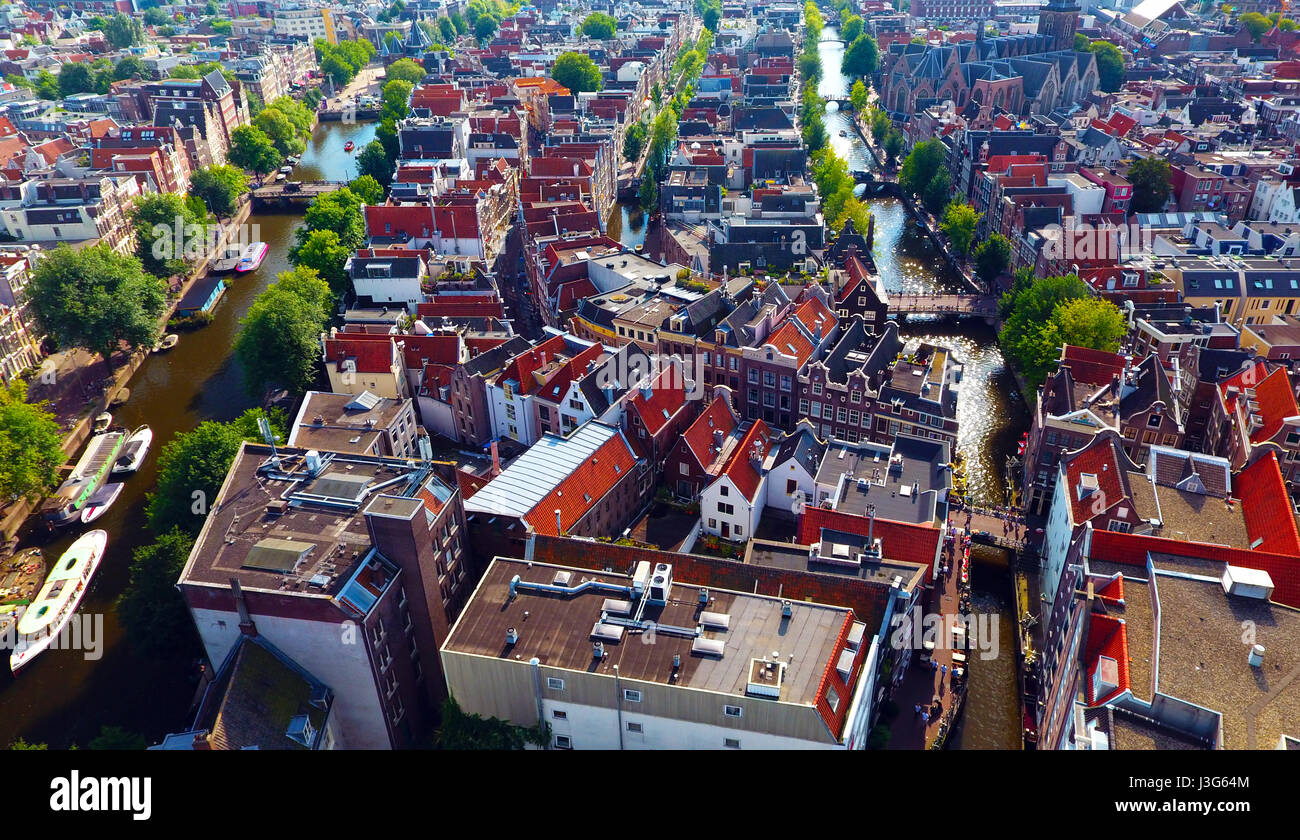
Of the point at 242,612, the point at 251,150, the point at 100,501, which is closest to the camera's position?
the point at 242,612

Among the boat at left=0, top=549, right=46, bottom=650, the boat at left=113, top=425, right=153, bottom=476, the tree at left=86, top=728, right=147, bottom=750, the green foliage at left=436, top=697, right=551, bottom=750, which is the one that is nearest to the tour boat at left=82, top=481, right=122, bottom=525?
the boat at left=113, top=425, right=153, bottom=476


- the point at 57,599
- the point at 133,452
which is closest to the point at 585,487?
the point at 57,599

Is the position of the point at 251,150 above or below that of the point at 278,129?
below

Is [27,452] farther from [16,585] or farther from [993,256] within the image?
[993,256]

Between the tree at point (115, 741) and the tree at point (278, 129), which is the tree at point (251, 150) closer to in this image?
the tree at point (278, 129)

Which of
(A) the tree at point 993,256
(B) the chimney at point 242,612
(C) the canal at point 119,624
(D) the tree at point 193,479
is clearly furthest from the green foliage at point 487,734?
(A) the tree at point 993,256

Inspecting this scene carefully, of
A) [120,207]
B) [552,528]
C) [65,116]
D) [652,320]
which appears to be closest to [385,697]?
[552,528]

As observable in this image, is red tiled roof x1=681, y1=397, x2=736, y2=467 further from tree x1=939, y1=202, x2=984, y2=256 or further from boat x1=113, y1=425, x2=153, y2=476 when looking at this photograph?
tree x1=939, y1=202, x2=984, y2=256

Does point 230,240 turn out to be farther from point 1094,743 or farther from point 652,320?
point 1094,743
